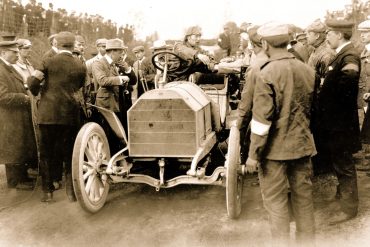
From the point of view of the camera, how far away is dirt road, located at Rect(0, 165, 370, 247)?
4164mm

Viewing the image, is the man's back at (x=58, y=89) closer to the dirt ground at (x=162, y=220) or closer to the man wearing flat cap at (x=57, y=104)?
the man wearing flat cap at (x=57, y=104)

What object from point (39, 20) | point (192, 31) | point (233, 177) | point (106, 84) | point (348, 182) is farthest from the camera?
point (39, 20)

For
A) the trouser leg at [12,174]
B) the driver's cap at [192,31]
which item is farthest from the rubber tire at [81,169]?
the driver's cap at [192,31]

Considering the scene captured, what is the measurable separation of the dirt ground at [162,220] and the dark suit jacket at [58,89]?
106 centimetres

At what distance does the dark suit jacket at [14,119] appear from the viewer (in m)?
5.61

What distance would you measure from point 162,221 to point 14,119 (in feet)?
8.51

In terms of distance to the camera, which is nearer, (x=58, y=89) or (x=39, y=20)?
(x=58, y=89)

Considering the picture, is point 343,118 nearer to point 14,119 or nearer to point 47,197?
point 47,197

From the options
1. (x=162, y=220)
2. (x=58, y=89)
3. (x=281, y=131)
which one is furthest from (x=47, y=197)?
(x=281, y=131)

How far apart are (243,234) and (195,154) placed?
1.06 meters

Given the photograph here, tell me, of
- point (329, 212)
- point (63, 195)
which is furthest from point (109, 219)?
point (329, 212)

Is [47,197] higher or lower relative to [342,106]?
lower

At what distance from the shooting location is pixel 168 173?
5891mm

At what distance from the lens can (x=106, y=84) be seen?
238 inches
